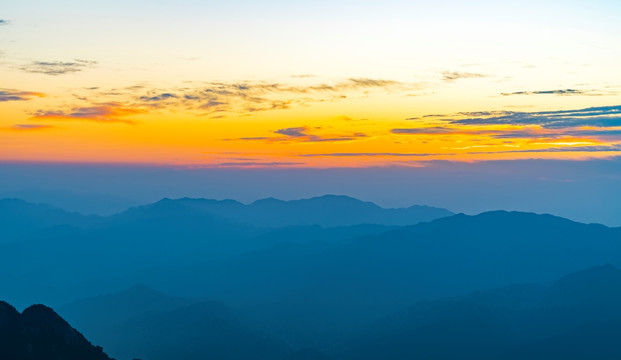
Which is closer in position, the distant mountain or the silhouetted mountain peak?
the distant mountain

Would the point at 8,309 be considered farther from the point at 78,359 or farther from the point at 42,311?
the point at 78,359

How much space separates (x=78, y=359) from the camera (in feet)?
437

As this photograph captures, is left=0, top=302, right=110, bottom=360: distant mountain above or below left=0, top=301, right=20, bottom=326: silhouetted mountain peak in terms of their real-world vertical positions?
below

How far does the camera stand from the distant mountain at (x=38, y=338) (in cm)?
12691

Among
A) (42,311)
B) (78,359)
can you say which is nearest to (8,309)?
(42,311)

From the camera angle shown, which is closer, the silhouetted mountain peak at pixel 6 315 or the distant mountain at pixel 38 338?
the distant mountain at pixel 38 338

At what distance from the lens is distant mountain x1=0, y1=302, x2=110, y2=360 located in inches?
4997

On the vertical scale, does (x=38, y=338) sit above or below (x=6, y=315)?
below

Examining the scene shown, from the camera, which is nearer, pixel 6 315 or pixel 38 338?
pixel 38 338

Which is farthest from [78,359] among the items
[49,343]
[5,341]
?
[5,341]

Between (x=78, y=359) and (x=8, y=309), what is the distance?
23400 millimetres

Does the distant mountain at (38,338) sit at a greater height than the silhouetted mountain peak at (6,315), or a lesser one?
lesser

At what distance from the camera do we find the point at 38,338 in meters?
130

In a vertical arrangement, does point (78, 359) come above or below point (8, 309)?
below
